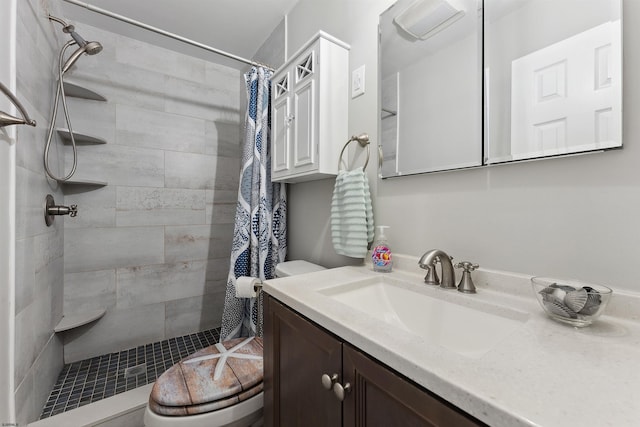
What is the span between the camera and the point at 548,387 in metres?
0.34

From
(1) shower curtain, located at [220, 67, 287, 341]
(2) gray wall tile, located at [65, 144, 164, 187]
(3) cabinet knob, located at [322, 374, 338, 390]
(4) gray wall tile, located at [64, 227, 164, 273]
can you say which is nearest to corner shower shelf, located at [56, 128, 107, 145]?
(2) gray wall tile, located at [65, 144, 164, 187]

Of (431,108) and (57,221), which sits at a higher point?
(431,108)

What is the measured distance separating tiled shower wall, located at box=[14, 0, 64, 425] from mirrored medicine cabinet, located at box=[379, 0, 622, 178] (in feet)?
4.73

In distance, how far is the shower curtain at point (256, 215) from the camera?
5.07 feet

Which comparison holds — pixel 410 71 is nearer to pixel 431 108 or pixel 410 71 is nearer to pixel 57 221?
pixel 431 108

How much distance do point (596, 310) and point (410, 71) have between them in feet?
2.89

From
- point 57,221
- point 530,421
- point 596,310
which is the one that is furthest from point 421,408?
point 57,221

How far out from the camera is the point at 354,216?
106 cm

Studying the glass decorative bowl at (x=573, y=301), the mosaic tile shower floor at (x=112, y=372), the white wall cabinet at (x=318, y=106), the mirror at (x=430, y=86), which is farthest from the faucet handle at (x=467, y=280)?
the mosaic tile shower floor at (x=112, y=372)

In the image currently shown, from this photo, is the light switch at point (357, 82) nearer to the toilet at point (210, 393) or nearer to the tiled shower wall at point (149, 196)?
the toilet at point (210, 393)

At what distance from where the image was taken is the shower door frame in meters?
0.72

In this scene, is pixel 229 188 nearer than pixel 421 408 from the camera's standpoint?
No

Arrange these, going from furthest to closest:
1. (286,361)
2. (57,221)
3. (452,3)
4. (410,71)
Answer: (57,221), (410,71), (452,3), (286,361)

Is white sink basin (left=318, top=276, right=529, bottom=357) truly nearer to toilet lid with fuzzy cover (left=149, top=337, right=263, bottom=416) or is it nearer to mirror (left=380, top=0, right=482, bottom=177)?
mirror (left=380, top=0, right=482, bottom=177)
